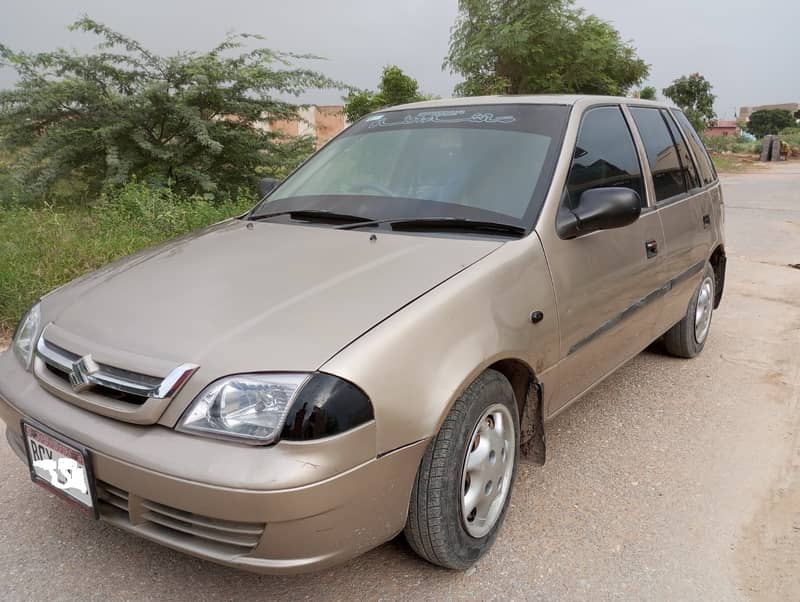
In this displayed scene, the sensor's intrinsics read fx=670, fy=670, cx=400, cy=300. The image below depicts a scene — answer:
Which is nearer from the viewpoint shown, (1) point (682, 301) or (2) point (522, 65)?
(1) point (682, 301)

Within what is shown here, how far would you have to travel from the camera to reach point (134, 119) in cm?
795

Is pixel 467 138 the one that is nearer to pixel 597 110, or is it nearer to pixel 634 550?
pixel 597 110

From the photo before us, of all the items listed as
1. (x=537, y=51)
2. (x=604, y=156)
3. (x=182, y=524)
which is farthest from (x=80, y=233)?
(x=537, y=51)

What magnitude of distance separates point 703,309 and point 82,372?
3855mm

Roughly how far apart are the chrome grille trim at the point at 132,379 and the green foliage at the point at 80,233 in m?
3.05

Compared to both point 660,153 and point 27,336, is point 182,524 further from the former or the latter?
point 660,153

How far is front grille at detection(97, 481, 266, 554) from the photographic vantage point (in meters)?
1.79

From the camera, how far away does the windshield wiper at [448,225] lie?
256cm

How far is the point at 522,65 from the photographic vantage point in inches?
1168

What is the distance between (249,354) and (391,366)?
39 centimetres

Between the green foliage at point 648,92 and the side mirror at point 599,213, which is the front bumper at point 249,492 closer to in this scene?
the side mirror at point 599,213

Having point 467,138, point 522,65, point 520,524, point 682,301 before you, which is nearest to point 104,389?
point 520,524

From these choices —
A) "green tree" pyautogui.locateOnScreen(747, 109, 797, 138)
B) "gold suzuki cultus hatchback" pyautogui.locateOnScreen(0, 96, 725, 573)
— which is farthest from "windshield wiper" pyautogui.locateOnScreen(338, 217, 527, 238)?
"green tree" pyautogui.locateOnScreen(747, 109, 797, 138)

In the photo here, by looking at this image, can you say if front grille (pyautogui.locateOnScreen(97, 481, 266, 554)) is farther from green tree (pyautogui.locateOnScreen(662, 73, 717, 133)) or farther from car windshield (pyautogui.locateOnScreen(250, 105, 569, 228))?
green tree (pyautogui.locateOnScreen(662, 73, 717, 133))
